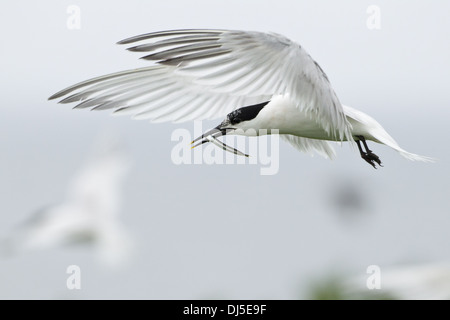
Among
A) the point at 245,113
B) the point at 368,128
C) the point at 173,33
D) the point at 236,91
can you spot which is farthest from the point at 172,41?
the point at 368,128

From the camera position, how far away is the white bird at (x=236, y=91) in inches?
68.8

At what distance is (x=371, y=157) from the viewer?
2055mm

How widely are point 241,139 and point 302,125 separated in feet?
0.72

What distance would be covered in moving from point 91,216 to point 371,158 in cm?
76

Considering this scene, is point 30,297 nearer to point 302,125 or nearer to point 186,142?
point 186,142

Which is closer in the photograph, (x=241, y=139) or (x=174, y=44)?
(x=174, y=44)

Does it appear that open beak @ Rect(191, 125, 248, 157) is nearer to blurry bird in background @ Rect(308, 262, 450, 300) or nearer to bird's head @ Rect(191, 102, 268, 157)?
bird's head @ Rect(191, 102, 268, 157)

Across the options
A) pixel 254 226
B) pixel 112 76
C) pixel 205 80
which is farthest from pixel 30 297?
pixel 254 226

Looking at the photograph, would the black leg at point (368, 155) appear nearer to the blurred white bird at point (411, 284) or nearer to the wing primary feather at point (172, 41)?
the wing primary feather at point (172, 41)

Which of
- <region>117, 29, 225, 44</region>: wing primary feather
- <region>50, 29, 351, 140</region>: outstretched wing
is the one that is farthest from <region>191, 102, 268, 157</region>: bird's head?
<region>117, 29, 225, 44</region>: wing primary feather

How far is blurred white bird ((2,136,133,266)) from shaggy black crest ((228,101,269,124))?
0.43 meters

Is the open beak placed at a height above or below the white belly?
below

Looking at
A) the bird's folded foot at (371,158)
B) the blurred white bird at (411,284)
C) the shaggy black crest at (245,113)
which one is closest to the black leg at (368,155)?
the bird's folded foot at (371,158)

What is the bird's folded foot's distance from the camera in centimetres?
204
